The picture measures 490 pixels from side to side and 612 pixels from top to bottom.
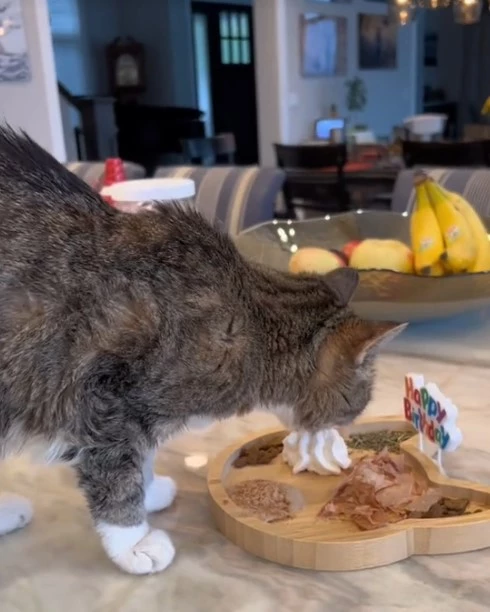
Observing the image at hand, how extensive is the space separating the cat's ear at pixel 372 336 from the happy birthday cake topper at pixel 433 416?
0.35 feet


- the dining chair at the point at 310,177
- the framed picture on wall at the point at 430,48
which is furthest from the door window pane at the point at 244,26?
the dining chair at the point at 310,177

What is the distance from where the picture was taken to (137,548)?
2.02 ft

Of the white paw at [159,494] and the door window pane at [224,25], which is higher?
the door window pane at [224,25]

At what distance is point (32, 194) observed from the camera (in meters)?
0.67

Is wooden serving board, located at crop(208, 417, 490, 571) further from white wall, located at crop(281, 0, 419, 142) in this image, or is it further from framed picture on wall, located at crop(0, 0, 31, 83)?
white wall, located at crop(281, 0, 419, 142)

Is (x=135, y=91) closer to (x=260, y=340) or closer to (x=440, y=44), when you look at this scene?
(x=440, y=44)

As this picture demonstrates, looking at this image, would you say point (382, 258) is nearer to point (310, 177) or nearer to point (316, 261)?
point (316, 261)

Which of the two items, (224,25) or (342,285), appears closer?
(342,285)

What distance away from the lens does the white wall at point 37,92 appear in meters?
4.10

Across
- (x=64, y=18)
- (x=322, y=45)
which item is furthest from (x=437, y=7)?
(x=64, y=18)

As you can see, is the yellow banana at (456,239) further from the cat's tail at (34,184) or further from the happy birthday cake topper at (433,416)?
the cat's tail at (34,184)

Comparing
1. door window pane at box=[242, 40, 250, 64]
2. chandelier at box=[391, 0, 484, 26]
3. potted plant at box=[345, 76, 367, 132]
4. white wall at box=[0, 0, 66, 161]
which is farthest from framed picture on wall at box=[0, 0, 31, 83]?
door window pane at box=[242, 40, 250, 64]

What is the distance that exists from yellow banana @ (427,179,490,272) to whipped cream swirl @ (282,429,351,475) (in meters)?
0.47

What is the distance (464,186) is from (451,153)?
1.16m
